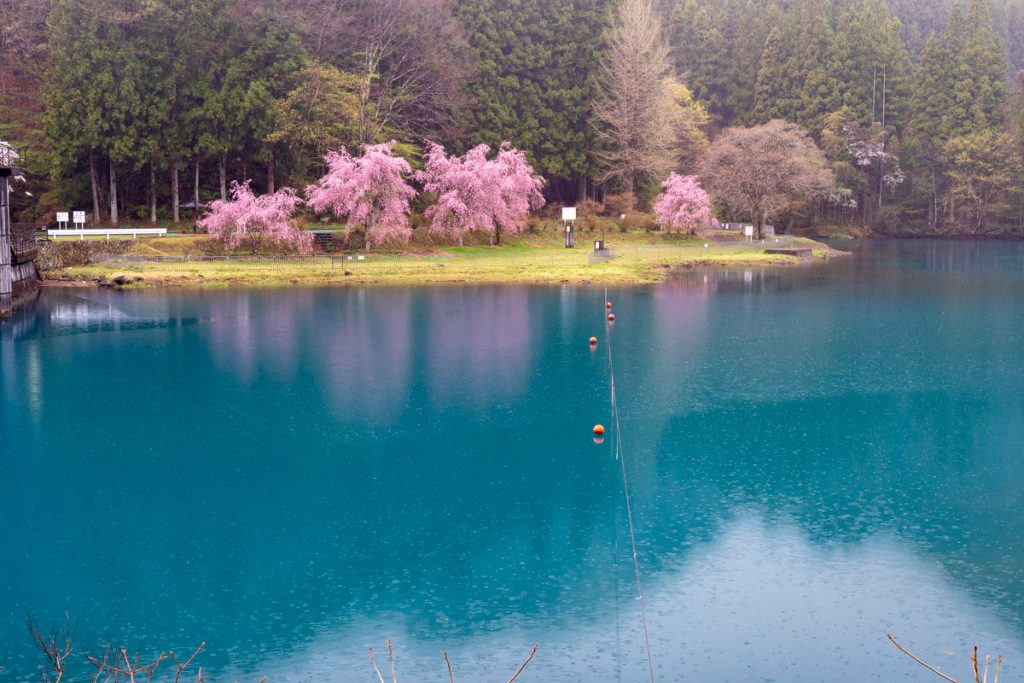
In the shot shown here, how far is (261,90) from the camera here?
2023 inches

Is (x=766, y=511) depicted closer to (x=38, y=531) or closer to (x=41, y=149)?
(x=38, y=531)

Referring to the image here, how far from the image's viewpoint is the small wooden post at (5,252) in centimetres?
3434

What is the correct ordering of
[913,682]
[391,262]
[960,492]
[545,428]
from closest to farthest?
1. [913,682]
2. [960,492]
3. [545,428]
4. [391,262]

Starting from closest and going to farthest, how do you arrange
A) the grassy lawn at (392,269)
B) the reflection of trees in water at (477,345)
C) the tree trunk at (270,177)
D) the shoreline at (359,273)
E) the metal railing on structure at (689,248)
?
the reflection of trees in water at (477,345) → the shoreline at (359,273) → the grassy lawn at (392,269) → the tree trunk at (270,177) → the metal railing on structure at (689,248)

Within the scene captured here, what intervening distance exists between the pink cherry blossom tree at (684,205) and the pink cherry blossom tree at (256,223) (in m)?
22.7

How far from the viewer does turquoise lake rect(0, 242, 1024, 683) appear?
11594 millimetres

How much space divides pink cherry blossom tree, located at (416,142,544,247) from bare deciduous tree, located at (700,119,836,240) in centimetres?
1382

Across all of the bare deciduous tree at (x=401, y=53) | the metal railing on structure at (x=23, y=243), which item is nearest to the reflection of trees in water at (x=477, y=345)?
the metal railing on structure at (x=23, y=243)

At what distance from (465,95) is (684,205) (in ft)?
46.6

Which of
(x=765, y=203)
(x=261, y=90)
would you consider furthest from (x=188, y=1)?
(x=765, y=203)

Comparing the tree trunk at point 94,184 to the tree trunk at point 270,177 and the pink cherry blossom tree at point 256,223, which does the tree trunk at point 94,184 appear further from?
→ the tree trunk at point 270,177

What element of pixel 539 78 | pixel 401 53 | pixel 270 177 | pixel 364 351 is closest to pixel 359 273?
pixel 270 177

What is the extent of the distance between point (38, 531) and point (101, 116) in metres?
39.4

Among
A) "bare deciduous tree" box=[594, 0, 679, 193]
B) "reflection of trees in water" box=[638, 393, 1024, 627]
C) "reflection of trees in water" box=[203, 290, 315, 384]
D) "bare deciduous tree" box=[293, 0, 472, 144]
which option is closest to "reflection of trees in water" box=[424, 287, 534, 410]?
"reflection of trees in water" box=[203, 290, 315, 384]
